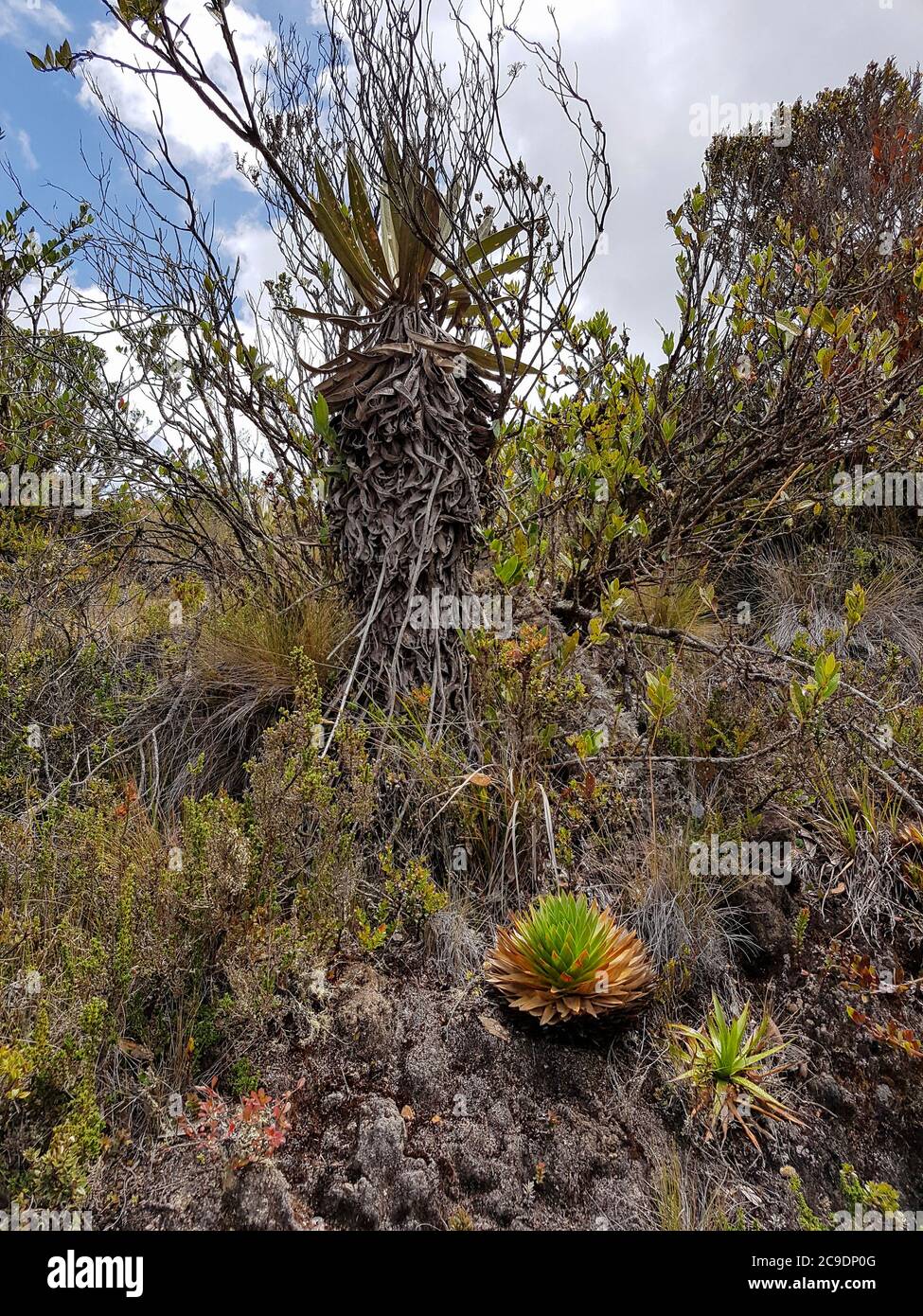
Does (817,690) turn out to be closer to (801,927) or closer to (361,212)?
(801,927)

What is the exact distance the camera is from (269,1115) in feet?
5.53

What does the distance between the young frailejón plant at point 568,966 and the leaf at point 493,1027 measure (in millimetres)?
81

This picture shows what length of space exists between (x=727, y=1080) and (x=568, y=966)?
507 millimetres

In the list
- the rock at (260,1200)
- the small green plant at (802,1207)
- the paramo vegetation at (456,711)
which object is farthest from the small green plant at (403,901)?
the small green plant at (802,1207)

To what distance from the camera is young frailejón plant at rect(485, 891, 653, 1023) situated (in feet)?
6.47

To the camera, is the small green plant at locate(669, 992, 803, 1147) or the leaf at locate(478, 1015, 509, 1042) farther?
the leaf at locate(478, 1015, 509, 1042)

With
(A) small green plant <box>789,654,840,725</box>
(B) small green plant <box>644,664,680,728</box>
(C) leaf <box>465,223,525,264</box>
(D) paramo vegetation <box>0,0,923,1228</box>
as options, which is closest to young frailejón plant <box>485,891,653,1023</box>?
(D) paramo vegetation <box>0,0,923,1228</box>

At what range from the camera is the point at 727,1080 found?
1.89 m

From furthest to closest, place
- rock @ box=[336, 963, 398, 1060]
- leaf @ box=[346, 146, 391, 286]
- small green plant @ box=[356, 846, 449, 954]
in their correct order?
1. leaf @ box=[346, 146, 391, 286]
2. small green plant @ box=[356, 846, 449, 954]
3. rock @ box=[336, 963, 398, 1060]

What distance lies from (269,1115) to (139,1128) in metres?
0.38

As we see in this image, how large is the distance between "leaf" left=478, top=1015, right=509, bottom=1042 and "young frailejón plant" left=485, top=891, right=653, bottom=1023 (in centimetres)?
8

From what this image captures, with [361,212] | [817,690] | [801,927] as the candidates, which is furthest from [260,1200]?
[361,212]

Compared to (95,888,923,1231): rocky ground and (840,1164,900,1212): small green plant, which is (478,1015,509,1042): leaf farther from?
(840,1164,900,1212): small green plant

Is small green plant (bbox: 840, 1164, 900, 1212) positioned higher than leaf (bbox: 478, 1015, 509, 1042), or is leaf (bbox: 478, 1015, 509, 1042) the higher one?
leaf (bbox: 478, 1015, 509, 1042)
